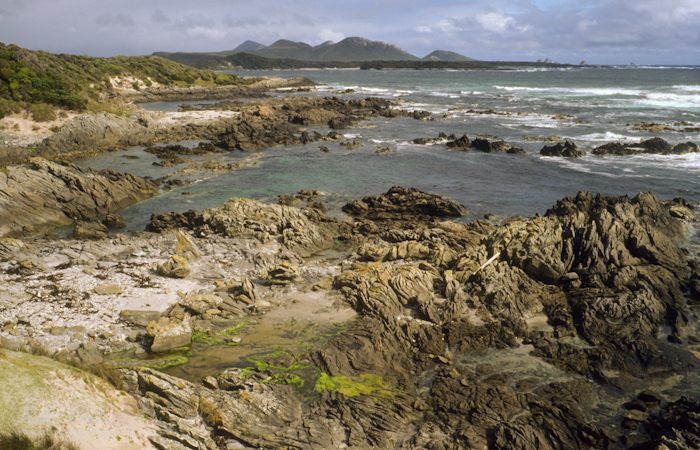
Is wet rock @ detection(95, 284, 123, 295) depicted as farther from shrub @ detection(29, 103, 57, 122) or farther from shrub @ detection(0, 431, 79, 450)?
shrub @ detection(29, 103, 57, 122)

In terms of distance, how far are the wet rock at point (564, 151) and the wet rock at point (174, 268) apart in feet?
92.4

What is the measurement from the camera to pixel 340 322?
42.2 feet

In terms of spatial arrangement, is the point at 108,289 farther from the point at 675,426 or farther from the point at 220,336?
the point at 675,426

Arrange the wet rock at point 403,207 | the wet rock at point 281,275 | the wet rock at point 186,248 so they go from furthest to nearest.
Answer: the wet rock at point 403,207
the wet rock at point 186,248
the wet rock at point 281,275

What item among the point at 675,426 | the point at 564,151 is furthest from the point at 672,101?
the point at 675,426

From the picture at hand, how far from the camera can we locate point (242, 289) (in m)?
14.0

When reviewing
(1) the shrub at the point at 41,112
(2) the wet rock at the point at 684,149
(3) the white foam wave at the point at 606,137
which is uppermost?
(1) the shrub at the point at 41,112

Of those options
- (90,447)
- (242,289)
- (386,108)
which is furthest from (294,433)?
(386,108)

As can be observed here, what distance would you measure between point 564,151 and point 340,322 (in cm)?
2771

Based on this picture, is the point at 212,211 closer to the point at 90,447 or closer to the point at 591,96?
the point at 90,447

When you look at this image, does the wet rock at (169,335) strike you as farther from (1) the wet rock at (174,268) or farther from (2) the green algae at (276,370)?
(1) the wet rock at (174,268)

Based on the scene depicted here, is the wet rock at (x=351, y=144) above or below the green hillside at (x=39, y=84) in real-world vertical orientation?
below

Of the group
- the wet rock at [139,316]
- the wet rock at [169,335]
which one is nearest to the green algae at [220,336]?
the wet rock at [169,335]

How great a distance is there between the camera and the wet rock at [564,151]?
113ft
